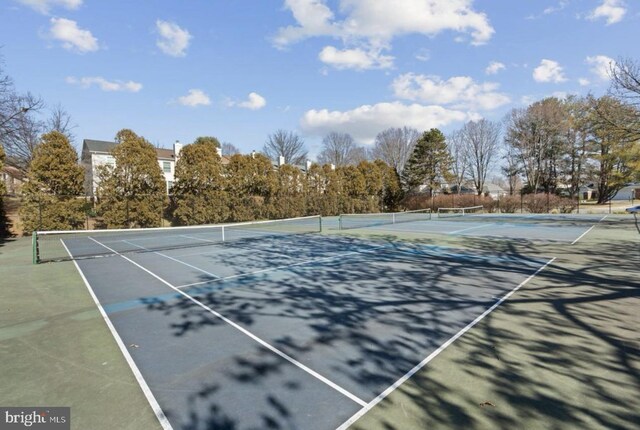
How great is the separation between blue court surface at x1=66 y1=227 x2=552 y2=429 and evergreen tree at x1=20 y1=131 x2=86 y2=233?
11.9 meters

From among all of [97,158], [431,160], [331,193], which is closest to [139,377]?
[331,193]

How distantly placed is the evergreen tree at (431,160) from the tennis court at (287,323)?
114 ft

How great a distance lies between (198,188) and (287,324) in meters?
21.9

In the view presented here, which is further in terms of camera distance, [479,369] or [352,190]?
[352,190]

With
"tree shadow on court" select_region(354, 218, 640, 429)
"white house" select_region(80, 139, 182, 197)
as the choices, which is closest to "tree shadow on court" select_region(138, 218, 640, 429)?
"tree shadow on court" select_region(354, 218, 640, 429)

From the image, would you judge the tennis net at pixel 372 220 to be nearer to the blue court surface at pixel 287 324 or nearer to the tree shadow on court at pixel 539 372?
the blue court surface at pixel 287 324

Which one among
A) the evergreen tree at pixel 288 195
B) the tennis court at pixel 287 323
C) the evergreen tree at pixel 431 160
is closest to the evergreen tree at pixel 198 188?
the evergreen tree at pixel 288 195

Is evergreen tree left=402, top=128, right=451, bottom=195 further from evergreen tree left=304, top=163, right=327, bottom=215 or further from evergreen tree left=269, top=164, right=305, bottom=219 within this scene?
evergreen tree left=269, top=164, right=305, bottom=219

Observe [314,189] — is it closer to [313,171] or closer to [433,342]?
[313,171]

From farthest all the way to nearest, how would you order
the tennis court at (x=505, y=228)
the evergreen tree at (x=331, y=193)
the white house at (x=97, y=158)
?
the white house at (x=97, y=158) → the evergreen tree at (x=331, y=193) → the tennis court at (x=505, y=228)

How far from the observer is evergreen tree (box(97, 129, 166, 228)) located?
20594 millimetres

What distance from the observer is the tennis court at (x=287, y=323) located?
Answer: 10.3ft

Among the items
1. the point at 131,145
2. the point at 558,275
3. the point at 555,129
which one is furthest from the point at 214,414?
the point at 555,129

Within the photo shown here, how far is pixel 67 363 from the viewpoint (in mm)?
3982
